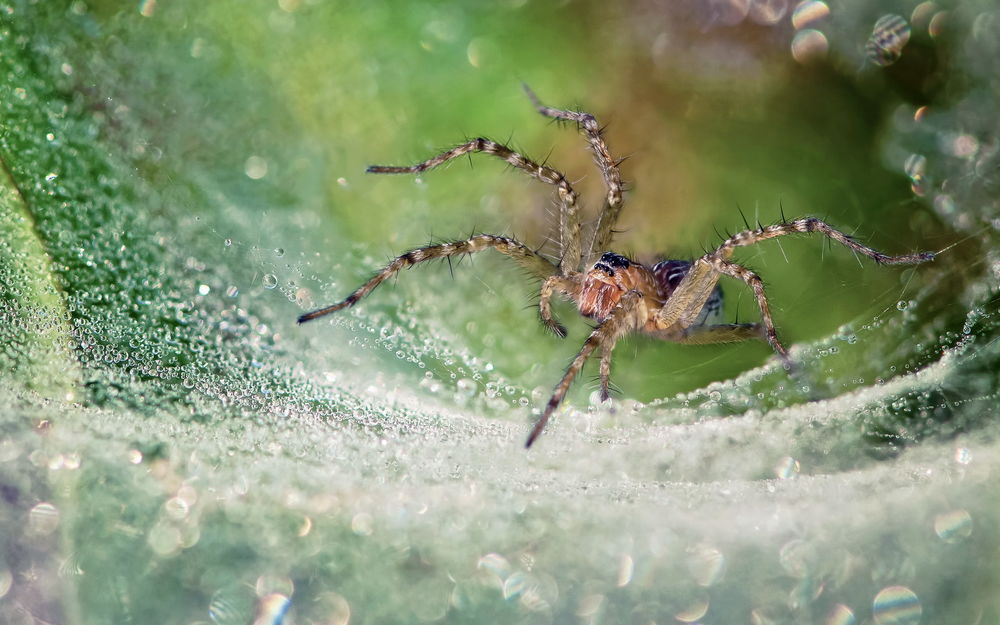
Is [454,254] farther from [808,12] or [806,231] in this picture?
[808,12]

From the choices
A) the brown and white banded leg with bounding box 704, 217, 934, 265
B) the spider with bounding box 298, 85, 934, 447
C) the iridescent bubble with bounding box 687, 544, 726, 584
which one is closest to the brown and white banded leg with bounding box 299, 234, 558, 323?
the spider with bounding box 298, 85, 934, 447

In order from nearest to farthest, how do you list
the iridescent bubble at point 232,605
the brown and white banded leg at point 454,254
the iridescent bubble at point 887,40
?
the iridescent bubble at point 232,605
the brown and white banded leg at point 454,254
the iridescent bubble at point 887,40

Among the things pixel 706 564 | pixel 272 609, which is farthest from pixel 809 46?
pixel 272 609

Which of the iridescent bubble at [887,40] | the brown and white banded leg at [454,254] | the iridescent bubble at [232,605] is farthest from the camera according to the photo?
the iridescent bubble at [887,40]

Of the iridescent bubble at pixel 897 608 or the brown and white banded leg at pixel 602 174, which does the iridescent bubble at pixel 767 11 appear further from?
the iridescent bubble at pixel 897 608

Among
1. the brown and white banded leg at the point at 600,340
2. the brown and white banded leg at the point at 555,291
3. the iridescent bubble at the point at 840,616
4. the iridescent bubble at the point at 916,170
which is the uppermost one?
the iridescent bubble at the point at 916,170

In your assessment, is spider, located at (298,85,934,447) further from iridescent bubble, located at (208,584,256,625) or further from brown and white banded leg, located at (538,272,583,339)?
iridescent bubble, located at (208,584,256,625)

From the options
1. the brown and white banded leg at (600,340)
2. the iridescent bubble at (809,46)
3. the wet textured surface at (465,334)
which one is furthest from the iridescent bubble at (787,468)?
the iridescent bubble at (809,46)
